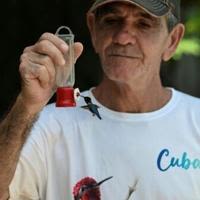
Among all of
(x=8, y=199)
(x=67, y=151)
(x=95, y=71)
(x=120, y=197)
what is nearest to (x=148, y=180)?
(x=120, y=197)

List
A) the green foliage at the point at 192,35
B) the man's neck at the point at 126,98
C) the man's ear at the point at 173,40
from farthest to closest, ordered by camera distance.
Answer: the green foliage at the point at 192,35
the man's ear at the point at 173,40
the man's neck at the point at 126,98

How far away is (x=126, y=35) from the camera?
3.45m

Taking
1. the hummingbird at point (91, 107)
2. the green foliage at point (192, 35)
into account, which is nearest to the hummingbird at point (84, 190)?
the hummingbird at point (91, 107)

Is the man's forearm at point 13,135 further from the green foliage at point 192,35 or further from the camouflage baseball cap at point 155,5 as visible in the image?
the green foliage at point 192,35

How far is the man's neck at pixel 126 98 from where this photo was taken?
11.7 ft

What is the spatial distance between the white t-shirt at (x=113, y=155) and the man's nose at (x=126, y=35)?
0.32m

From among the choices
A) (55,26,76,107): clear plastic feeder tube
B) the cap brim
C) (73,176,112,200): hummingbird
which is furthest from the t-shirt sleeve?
the cap brim

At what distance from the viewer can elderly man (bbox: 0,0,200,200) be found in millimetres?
3312

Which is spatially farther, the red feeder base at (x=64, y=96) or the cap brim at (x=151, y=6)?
the cap brim at (x=151, y=6)

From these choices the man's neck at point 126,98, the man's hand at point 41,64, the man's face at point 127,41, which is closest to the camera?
the man's hand at point 41,64

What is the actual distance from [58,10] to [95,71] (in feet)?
1.76

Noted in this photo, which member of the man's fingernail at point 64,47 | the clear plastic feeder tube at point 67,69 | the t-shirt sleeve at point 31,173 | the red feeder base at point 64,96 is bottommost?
the t-shirt sleeve at point 31,173

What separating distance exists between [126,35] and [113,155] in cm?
55

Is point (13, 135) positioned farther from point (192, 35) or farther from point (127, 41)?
point (192, 35)
